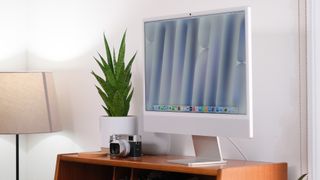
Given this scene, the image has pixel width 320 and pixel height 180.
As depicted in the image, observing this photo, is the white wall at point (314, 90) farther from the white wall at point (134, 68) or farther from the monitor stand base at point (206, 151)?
the monitor stand base at point (206, 151)

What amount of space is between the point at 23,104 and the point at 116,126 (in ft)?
1.98

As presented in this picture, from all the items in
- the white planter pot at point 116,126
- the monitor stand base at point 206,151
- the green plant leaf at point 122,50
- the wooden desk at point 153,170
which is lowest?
the wooden desk at point 153,170

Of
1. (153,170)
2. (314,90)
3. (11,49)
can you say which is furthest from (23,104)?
(314,90)

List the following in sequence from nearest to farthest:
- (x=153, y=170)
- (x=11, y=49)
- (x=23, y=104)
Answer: (x=153, y=170)
(x=23, y=104)
(x=11, y=49)

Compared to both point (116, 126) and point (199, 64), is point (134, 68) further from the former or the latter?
point (199, 64)

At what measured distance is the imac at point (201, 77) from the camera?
86.7 inches

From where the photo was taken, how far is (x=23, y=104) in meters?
3.11

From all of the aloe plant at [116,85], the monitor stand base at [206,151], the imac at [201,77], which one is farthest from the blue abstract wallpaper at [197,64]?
the aloe plant at [116,85]

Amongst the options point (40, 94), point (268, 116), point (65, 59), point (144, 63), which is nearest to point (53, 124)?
point (40, 94)

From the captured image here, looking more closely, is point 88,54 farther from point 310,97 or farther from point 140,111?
point 310,97

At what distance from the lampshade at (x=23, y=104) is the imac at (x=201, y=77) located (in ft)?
2.54

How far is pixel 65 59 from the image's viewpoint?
339cm

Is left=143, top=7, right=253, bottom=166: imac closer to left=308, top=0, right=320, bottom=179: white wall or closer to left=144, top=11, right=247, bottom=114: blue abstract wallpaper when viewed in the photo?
left=144, top=11, right=247, bottom=114: blue abstract wallpaper

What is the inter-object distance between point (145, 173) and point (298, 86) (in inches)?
28.5
